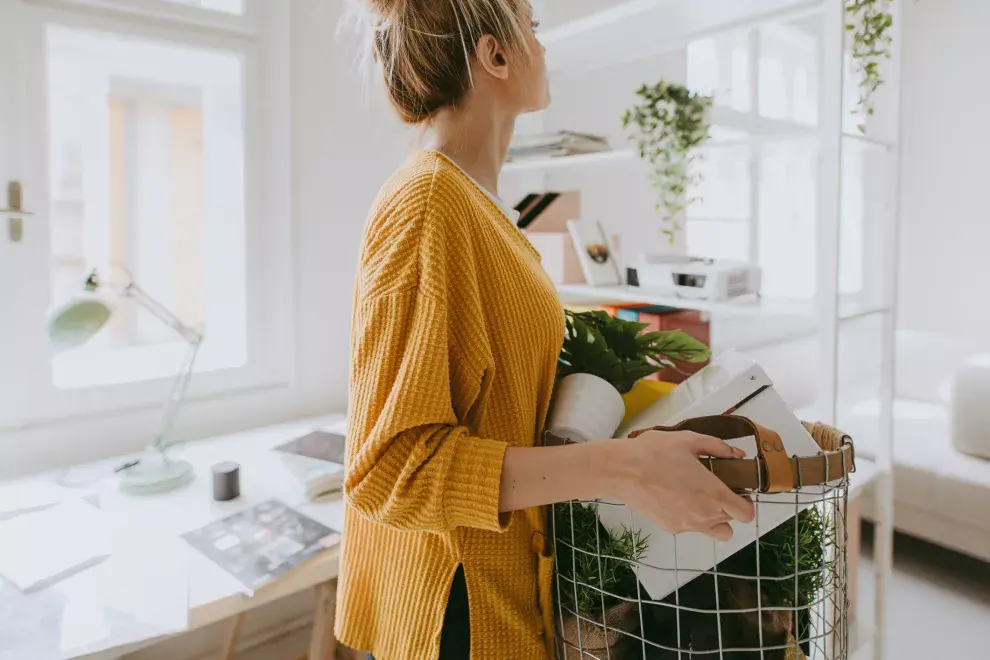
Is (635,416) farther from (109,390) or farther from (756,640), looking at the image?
(109,390)

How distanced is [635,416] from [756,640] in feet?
0.88

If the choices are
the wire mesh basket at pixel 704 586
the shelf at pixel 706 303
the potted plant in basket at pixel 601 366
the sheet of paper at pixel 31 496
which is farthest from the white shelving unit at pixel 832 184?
the sheet of paper at pixel 31 496

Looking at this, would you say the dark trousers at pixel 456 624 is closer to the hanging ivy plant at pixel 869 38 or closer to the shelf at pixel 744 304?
the shelf at pixel 744 304

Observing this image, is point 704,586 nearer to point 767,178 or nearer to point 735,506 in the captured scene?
point 735,506

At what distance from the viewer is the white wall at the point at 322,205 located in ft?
6.00

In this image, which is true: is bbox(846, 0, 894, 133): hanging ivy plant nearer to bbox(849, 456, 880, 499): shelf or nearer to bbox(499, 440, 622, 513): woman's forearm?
bbox(849, 456, 880, 499): shelf

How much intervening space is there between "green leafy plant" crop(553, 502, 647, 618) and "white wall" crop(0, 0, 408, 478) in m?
1.28

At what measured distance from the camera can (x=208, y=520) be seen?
1.25 m

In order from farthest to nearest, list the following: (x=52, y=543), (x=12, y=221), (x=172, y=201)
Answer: (x=172, y=201) → (x=12, y=221) → (x=52, y=543)

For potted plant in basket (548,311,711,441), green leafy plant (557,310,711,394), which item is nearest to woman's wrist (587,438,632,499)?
potted plant in basket (548,311,711,441)

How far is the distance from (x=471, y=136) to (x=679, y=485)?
1.57ft

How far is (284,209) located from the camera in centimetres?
184

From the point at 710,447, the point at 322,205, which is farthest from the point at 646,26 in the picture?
the point at 710,447

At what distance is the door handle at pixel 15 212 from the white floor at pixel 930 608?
1136mm
